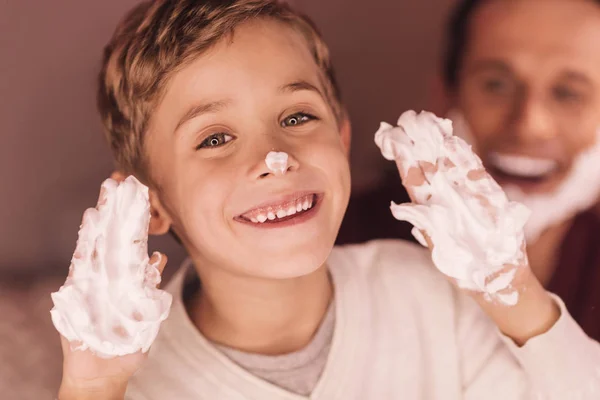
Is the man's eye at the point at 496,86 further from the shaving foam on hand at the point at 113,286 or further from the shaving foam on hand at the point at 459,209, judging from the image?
the shaving foam on hand at the point at 113,286

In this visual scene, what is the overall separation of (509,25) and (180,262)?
0.76 metres

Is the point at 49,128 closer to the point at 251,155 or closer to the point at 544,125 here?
the point at 251,155

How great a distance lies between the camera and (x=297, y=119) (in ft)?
2.65

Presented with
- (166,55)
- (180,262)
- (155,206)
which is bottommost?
(180,262)

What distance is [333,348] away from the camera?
0.87 m

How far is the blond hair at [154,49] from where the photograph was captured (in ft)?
2.49

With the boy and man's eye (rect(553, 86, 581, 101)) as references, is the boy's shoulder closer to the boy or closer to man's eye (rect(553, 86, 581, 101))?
the boy

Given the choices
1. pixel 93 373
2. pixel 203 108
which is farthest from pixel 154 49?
pixel 93 373

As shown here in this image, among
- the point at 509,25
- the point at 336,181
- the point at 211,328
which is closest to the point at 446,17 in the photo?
the point at 509,25

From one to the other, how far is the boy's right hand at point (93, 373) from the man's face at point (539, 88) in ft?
2.44

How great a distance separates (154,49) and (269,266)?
11.5 inches

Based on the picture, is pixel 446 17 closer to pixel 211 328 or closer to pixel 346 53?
pixel 346 53

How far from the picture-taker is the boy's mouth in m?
0.76

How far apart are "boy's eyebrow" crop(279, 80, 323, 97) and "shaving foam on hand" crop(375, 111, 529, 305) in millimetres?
111
